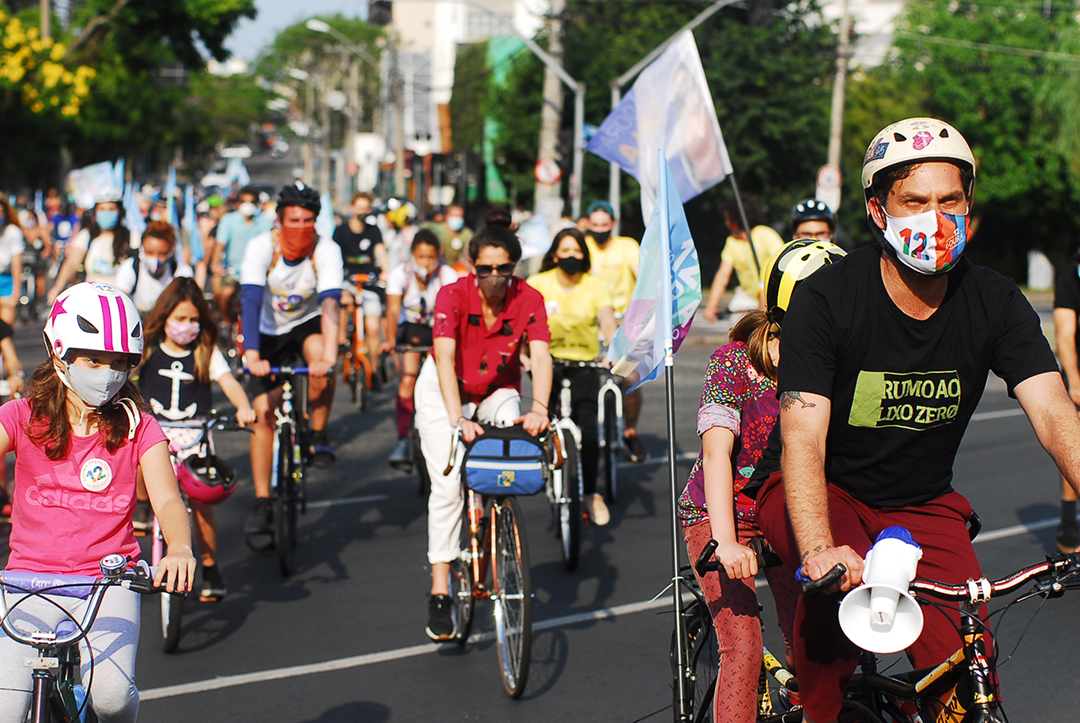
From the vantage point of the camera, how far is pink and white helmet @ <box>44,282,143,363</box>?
3391mm

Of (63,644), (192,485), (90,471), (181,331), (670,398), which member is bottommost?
(63,644)

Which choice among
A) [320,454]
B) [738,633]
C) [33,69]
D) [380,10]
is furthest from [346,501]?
[380,10]

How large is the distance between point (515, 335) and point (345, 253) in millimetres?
7891

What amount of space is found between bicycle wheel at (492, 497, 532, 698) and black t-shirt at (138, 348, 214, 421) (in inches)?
71.2

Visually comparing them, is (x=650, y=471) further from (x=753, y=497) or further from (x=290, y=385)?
(x=753, y=497)

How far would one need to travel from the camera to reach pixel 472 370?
5848 mm

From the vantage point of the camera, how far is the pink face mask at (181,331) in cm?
607

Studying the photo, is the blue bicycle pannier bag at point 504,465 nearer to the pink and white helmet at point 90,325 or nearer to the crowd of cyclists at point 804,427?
the crowd of cyclists at point 804,427

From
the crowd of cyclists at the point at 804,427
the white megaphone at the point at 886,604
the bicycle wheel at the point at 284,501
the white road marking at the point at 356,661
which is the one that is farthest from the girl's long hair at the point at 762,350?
the bicycle wheel at the point at 284,501

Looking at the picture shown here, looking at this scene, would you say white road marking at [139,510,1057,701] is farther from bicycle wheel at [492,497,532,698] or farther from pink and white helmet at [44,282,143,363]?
pink and white helmet at [44,282,143,363]

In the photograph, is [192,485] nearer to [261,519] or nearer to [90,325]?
[261,519]

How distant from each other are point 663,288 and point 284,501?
3537mm

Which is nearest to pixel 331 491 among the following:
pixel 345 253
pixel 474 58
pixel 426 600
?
pixel 426 600

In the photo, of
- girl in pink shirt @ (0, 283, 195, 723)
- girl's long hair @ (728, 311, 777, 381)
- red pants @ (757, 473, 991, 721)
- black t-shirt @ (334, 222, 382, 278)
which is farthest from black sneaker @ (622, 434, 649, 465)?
red pants @ (757, 473, 991, 721)
